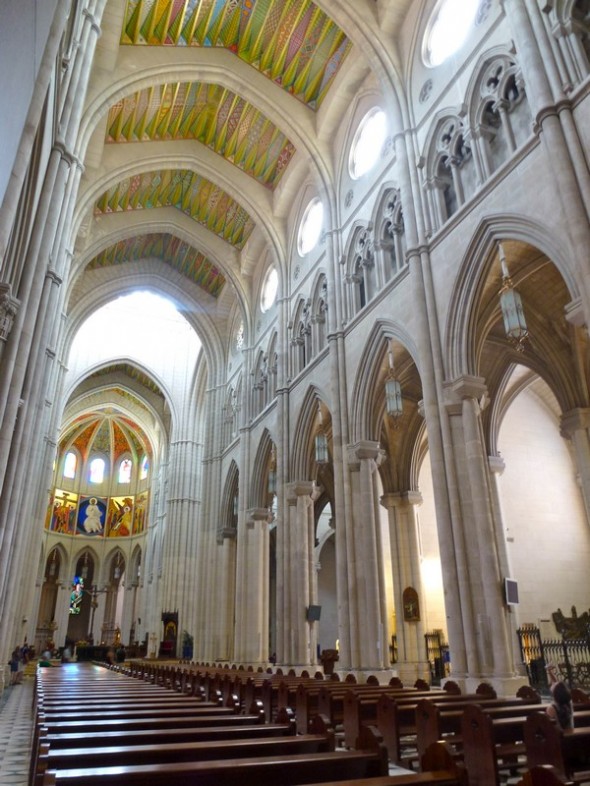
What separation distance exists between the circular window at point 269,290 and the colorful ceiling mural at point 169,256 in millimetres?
3813

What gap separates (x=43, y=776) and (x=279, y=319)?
19646mm

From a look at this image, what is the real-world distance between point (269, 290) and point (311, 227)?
4342 millimetres

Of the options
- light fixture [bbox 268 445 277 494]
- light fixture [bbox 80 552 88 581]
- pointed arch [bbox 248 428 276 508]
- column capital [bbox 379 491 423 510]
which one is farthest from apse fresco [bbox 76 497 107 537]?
column capital [bbox 379 491 423 510]

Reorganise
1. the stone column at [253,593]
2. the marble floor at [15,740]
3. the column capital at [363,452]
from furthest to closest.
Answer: the stone column at [253,593] < the column capital at [363,452] < the marble floor at [15,740]

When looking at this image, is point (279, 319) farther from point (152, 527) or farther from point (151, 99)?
point (152, 527)

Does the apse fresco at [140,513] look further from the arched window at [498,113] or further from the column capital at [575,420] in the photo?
the arched window at [498,113]

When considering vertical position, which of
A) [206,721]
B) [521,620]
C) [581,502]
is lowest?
[206,721]

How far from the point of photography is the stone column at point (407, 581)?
17.3 m

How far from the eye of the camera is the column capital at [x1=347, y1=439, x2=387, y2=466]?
48.9 feet

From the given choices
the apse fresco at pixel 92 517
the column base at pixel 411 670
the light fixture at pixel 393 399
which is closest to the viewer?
the light fixture at pixel 393 399

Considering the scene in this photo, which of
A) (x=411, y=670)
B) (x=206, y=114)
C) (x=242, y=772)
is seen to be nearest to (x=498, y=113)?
(x=242, y=772)

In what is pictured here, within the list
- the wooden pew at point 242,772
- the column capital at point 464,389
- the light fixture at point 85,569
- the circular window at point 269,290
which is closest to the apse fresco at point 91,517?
the light fixture at point 85,569

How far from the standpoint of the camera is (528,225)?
1023 centimetres

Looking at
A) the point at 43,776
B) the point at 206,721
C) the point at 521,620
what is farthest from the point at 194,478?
the point at 43,776
